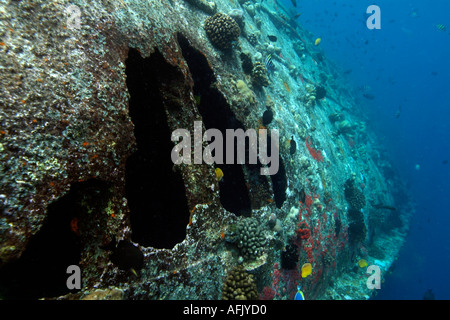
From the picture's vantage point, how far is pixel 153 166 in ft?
13.1

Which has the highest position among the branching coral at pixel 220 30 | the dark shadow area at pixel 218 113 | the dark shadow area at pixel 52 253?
the branching coral at pixel 220 30

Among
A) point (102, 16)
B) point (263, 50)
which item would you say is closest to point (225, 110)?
point (102, 16)

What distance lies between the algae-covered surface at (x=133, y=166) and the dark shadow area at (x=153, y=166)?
2cm

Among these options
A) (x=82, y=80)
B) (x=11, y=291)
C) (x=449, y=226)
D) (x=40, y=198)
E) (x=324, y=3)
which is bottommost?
(x=449, y=226)

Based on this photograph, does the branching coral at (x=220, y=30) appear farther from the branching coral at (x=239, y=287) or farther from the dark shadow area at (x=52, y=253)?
the branching coral at (x=239, y=287)

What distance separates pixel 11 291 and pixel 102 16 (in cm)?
414

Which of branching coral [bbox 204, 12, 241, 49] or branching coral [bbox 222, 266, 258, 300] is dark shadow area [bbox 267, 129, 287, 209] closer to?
branching coral [bbox 222, 266, 258, 300]

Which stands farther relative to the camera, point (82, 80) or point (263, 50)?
point (263, 50)

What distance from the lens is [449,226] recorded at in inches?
1722

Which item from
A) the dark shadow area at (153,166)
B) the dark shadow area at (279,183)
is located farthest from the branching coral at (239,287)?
the dark shadow area at (279,183)

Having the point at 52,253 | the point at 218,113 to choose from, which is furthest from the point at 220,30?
the point at 52,253

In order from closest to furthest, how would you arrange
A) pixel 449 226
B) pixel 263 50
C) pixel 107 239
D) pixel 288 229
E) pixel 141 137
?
1. pixel 107 239
2. pixel 141 137
3. pixel 288 229
4. pixel 263 50
5. pixel 449 226

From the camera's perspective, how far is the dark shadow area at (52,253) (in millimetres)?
2414
